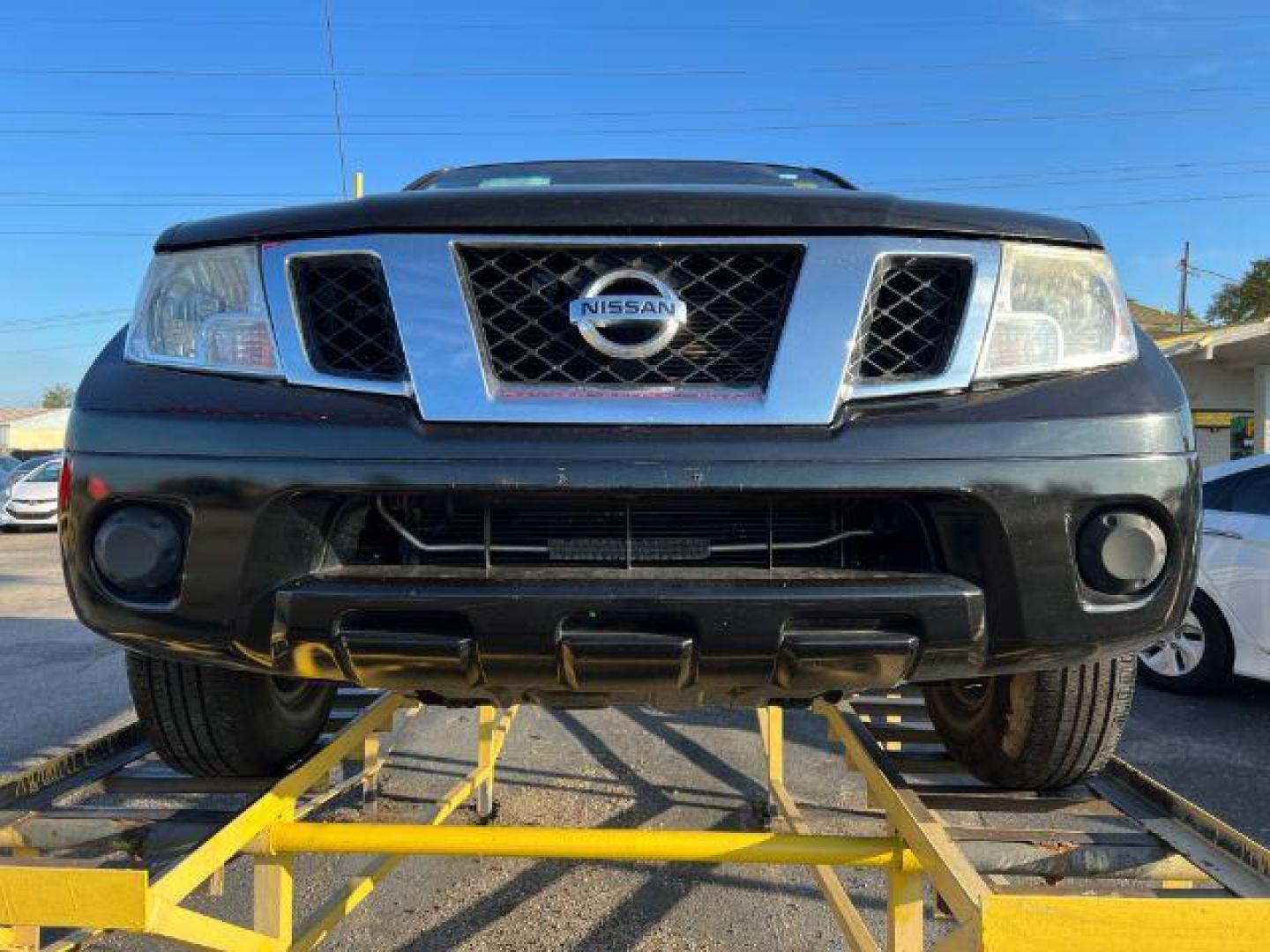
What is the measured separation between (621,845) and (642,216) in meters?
1.22

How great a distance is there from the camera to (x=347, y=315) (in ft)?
5.27

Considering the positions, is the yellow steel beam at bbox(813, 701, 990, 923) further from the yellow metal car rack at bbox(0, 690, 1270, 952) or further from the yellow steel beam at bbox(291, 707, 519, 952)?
Result: the yellow steel beam at bbox(291, 707, 519, 952)

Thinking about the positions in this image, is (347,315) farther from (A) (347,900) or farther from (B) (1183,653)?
(B) (1183,653)

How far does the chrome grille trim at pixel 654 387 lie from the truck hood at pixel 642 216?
2cm

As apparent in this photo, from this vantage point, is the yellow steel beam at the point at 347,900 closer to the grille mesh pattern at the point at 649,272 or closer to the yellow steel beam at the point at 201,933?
the yellow steel beam at the point at 201,933

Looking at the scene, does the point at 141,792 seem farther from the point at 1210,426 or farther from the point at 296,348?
the point at 1210,426

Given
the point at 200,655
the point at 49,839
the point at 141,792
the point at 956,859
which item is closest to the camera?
the point at 200,655

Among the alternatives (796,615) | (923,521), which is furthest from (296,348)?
(923,521)

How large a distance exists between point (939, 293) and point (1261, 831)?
9.16 ft

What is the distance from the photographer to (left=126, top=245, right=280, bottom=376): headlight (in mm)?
1586

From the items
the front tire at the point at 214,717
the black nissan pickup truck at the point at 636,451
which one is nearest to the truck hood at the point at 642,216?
the black nissan pickup truck at the point at 636,451

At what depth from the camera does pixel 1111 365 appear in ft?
5.25

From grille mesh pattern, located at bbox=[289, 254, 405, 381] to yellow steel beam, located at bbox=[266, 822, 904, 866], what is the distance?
973mm

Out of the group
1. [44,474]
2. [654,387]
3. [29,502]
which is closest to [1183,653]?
[654,387]
